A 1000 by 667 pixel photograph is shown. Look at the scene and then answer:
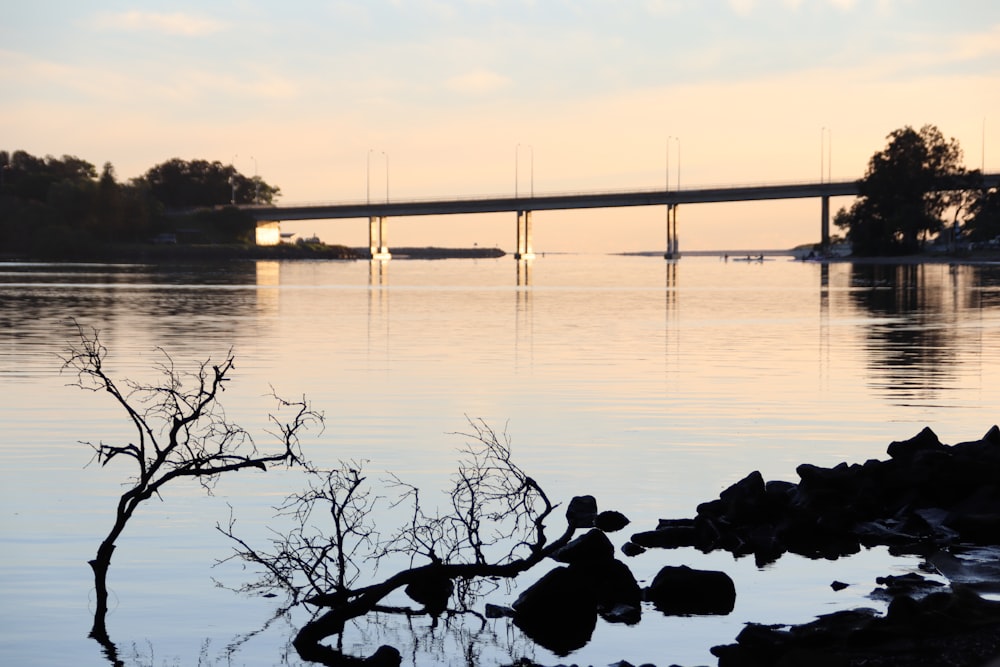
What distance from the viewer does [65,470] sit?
2212 cm

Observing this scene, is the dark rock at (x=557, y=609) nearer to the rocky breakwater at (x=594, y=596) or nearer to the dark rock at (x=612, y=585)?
the rocky breakwater at (x=594, y=596)

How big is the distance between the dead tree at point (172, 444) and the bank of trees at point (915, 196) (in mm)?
152981

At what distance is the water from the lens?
46.0 ft

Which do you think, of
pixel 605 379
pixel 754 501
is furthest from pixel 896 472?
pixel 605 379

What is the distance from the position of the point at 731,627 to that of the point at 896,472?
642cm

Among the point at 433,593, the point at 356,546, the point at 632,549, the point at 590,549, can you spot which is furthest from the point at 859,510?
the point at 356,546

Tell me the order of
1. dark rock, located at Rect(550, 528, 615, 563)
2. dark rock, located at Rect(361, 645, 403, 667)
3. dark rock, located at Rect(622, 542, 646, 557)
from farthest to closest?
dark rock, located at Rect(622, 542, 646, 557)
dark rock, located at Rect(550, 528, 615, 563)
dark rock, located at Rect(361, 645, 403, 667)

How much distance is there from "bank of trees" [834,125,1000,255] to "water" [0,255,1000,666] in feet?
388

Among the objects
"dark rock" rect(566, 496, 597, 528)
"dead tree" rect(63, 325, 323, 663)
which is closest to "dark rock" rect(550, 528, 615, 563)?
"dark rock" rect(566, 496, 597, 528)

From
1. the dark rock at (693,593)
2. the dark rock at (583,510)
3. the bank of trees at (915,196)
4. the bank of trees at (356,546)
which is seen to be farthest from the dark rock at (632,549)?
the bank of trees at (915,196)

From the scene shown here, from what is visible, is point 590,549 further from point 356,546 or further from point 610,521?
point 610,521

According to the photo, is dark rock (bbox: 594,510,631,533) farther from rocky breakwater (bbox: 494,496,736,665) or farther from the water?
rocky breakwater (bbox: 494,496,736,665)

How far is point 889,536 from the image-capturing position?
17.8 metres

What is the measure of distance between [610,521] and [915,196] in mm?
172711
